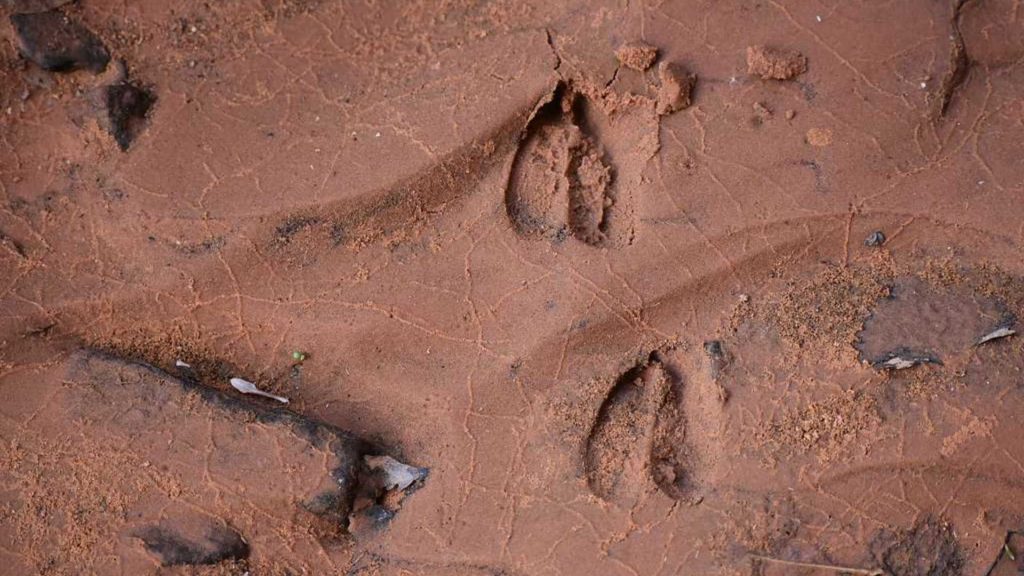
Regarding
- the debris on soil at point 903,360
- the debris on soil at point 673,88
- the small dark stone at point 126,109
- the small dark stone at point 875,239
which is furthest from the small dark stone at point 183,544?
the small dark stone at point 875,239

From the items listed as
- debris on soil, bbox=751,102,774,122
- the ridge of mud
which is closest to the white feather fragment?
debris on soil, bbox=751,102,774,122

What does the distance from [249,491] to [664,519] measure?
1.54 m

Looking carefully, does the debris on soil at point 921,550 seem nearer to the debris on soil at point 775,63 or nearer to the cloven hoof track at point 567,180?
the cloven hoof track at point 567,180

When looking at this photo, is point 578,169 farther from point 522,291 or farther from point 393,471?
point 393,471

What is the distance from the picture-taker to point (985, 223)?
342cm

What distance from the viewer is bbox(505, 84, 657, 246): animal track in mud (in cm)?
355

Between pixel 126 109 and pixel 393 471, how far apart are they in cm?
184

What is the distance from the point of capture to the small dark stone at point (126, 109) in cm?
363

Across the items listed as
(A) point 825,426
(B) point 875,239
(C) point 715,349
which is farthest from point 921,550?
(B) point 875,239

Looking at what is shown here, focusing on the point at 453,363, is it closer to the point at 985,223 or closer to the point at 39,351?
the point at 39,351

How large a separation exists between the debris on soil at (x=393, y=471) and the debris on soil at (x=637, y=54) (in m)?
1.81

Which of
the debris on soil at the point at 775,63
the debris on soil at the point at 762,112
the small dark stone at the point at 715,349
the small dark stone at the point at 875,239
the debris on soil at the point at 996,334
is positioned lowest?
the small dark stone at the point at 715,349

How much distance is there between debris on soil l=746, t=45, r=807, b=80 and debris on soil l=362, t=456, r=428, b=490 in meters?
2.04

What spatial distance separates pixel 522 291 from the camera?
3477 millimetres
